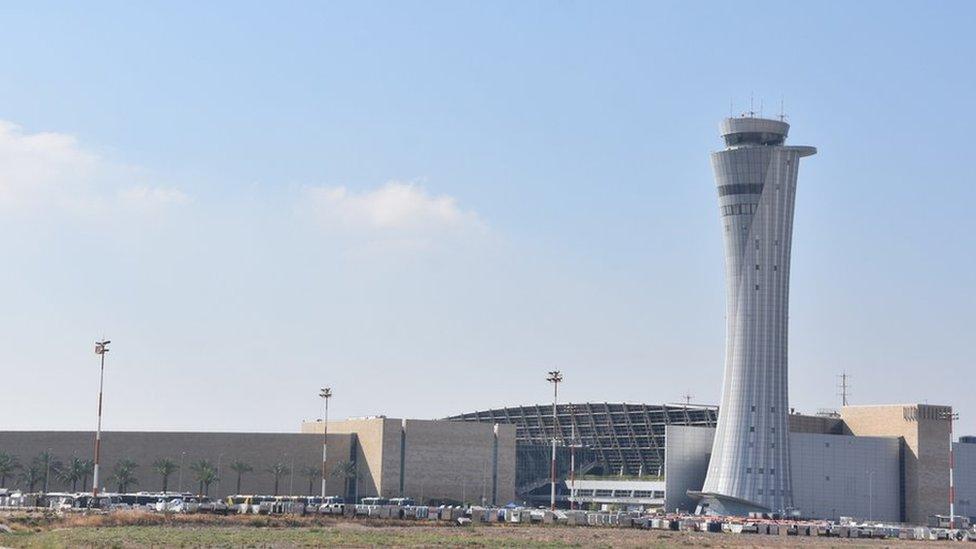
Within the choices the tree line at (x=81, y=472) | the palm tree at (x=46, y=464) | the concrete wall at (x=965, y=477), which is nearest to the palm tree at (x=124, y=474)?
the tree line at (x=81, y=472)

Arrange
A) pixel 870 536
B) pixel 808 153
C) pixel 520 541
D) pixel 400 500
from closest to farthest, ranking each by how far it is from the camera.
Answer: pixel 520 541, pixel 870 536, pixel 400 500, pixel 808 153

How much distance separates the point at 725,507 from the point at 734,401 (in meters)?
11.9

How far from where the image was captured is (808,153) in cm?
17012

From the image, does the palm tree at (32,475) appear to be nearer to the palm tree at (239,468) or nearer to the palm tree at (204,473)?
the palm tree at (204,473)

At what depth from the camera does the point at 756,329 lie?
541ft

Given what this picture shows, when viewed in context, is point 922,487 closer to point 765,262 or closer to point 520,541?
point 765,262

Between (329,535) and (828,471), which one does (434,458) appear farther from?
(329,535)

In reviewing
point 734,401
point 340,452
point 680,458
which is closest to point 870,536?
point 734,401

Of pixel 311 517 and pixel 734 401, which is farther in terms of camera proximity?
pixel 734 401

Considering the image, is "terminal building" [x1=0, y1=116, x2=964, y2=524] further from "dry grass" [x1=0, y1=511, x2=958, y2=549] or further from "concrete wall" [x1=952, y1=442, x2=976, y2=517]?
"dry grass" [x1=0, y1=511, x2=958, y2=549]

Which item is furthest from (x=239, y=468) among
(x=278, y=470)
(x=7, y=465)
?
(x=7, y=465)

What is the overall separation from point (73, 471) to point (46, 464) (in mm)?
3472

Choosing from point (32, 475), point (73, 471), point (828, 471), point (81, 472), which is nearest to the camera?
point (73, 471)

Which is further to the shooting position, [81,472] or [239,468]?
[239,468]
